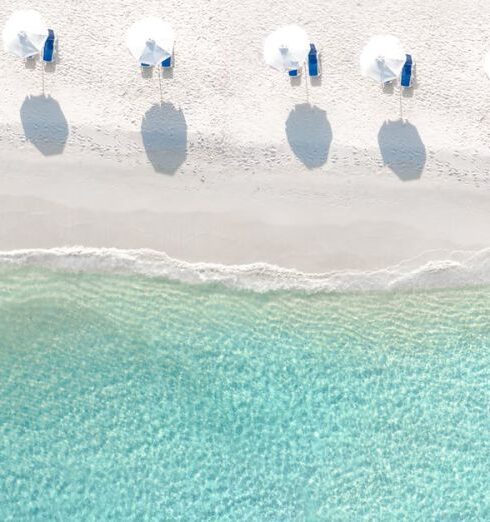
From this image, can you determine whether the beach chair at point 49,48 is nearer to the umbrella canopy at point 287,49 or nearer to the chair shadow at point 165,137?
the chair shadow at point 165,137

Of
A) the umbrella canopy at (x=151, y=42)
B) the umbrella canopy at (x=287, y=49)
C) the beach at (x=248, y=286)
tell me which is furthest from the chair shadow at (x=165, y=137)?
the umbrella canopy at (x=287, y=49)

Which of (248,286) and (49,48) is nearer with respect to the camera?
(248,286)

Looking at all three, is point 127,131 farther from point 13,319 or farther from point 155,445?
point 155,445

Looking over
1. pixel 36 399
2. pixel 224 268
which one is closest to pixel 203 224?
pixel 224 268

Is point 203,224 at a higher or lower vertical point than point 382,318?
higher

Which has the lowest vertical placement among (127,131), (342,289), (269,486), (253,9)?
(269,486)

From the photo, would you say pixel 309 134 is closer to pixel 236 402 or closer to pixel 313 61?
pixel 313 61

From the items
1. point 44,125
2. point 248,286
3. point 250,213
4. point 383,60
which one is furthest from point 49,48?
point 383,60
